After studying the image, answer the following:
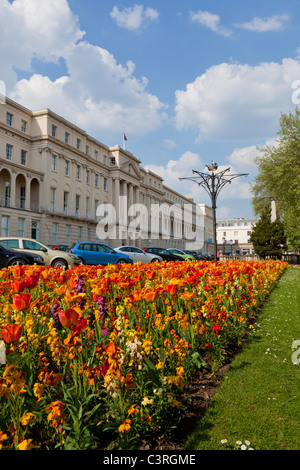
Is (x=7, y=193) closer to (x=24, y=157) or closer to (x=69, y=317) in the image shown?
(x=24, y=157)

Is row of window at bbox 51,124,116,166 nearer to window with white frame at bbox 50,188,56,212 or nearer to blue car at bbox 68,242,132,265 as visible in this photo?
window with white frame at bbox 50,188,56,212

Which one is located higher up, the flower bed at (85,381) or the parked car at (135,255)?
the parked car at (135,255)

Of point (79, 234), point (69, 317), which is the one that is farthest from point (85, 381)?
point (79, 234)

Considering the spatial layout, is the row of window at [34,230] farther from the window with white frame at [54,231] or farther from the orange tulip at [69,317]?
the orange tulip at [69,317]

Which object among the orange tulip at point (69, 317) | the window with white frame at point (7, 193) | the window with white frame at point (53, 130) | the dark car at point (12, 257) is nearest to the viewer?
the orange tulip at point (69, 317)

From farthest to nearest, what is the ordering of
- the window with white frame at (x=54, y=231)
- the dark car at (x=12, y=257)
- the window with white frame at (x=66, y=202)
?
the window with white frame at (x=66, y=202)
the window with white frame at (x=54, y=231)
the dark car at (x=12, y=257)

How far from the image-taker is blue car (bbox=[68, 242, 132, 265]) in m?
22.7

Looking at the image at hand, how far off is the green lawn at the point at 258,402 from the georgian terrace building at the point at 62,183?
32.9 metres

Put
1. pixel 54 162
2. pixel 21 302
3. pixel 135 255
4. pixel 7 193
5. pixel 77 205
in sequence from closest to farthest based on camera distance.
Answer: pixel 21 302, pixel 135 255, pixel 7 193, pixel 54 162, pixel 77 205

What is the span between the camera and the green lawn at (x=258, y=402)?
2.69m

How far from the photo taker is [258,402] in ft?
10.9

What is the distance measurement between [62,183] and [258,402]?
42226 mm

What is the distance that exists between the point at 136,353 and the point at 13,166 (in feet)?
120

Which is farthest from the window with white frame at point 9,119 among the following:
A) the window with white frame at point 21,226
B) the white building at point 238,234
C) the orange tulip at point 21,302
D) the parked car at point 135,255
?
the white building at point 238,234
